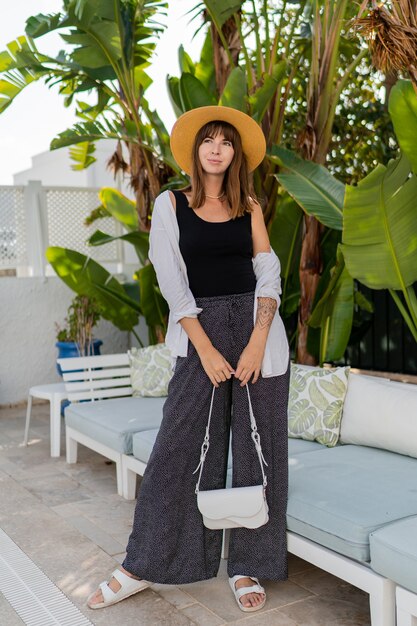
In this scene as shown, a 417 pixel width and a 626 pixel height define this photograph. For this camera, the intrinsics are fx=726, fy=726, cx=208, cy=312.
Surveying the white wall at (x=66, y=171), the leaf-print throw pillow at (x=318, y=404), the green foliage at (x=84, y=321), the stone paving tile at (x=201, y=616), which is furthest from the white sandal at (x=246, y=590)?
the white wall at (x=66, y=171)

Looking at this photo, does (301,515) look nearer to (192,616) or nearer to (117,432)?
(192,616)

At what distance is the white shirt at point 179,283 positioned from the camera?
8.46 feet

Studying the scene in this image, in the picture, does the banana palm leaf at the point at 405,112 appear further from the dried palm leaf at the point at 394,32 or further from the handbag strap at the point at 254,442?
the handbag strap at the point at 254,442

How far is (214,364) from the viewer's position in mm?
2557

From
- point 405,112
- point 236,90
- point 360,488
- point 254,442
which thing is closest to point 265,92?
point 236,90

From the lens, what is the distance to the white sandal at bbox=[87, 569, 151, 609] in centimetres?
272

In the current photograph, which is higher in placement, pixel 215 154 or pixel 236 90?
pixel 236 90

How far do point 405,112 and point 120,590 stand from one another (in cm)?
229

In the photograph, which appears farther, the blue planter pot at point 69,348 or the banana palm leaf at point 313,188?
the blue planter pot at point 69,348

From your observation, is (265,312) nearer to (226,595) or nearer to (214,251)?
(214,251)

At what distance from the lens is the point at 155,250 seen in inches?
103

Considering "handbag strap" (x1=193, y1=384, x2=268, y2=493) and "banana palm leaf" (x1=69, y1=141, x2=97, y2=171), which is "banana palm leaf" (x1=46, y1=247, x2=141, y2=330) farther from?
"handbag strap" (x1=193, y1=384, x2=268, y2=493)

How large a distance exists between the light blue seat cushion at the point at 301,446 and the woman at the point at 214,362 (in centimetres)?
67

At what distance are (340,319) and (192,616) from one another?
1967 mm
